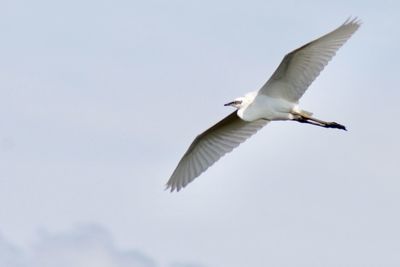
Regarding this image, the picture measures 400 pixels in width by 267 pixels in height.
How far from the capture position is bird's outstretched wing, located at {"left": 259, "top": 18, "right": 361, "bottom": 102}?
88.8 ft

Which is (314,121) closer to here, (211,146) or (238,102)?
(238,102)

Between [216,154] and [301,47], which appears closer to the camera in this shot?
[301,47]

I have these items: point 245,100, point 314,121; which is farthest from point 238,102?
point 314,121

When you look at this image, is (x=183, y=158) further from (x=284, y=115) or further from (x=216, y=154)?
(x=284, y=115)

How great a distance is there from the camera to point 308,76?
27719mm

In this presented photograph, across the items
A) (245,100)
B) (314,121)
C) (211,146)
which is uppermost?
(211,146)

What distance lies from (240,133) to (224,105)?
4.52 ft

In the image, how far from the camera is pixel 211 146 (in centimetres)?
3038

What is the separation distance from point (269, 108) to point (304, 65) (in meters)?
1.17

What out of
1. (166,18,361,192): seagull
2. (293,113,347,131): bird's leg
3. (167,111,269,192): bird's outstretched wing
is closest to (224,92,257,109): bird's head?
(166,18,361,192): seagull

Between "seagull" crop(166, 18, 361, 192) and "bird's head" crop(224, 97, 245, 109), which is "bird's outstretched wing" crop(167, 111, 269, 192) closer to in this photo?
"seagull" crop(166, 18, 361, 192)

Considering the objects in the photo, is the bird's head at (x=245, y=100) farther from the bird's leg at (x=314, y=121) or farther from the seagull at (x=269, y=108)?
the bird's leg at (x=314, y=121)

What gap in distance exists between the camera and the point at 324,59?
2733 cm

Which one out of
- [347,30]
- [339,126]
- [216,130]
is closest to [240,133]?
[216,130]
